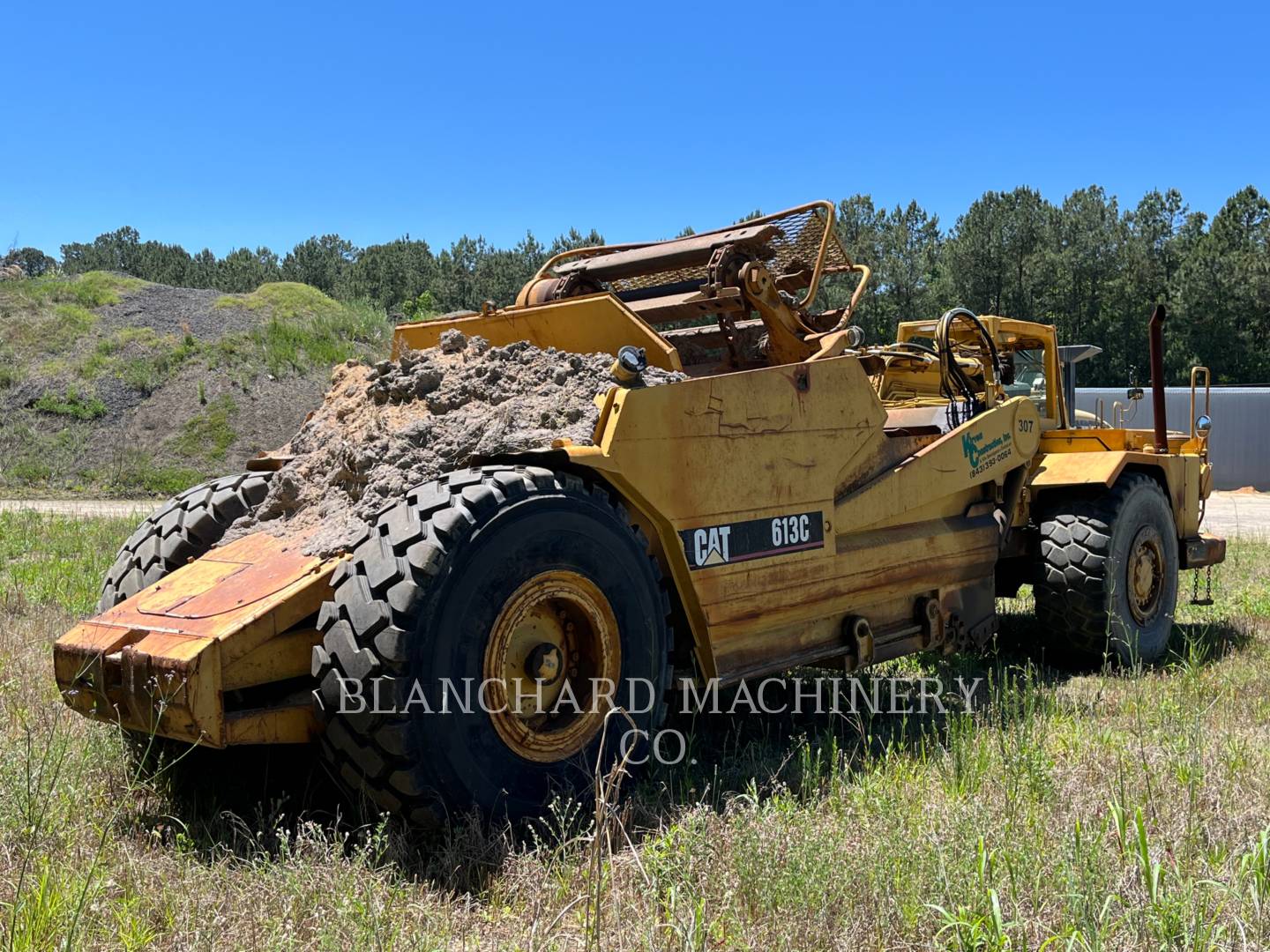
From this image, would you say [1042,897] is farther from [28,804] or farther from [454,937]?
[28,804]

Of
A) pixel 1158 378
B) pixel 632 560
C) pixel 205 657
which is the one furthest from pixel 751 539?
pixel 1158 378

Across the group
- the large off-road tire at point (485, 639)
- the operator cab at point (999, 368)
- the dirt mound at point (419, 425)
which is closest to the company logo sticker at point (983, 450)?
the operator cab at point (999, 368)

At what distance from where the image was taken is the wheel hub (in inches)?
288

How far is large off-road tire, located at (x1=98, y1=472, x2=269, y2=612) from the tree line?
3942cm

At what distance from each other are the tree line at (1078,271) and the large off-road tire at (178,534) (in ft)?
129

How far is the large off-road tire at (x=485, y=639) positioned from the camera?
3.35 metres

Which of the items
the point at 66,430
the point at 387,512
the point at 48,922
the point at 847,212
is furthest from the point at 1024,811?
the point at 847,212

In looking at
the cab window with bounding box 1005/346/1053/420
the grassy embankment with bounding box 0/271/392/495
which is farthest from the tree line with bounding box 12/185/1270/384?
the cab window with bounding box 1005/346/1053/420

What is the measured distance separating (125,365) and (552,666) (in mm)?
23633

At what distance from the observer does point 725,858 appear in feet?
10.9

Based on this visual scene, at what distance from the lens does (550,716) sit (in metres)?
3.86

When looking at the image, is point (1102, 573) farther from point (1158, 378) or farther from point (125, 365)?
point (125, 365)

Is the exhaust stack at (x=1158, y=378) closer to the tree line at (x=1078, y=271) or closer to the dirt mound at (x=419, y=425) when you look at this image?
the dirt mound at (x=419, y=425)

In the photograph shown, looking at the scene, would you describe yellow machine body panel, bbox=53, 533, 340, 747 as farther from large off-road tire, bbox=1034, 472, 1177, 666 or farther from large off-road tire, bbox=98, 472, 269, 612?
large off-road tire, bbox=1034, 472, 1177, 666
